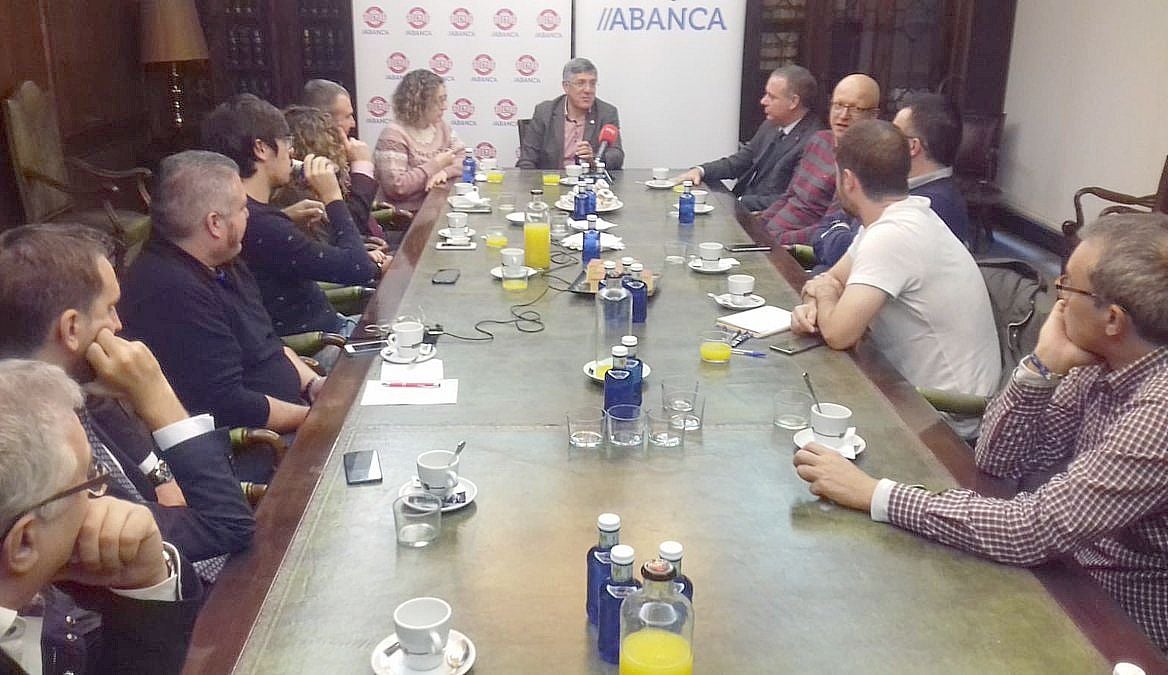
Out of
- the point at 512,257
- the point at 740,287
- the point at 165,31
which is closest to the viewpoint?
the point at 740,287

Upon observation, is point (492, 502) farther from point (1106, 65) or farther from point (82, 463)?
point (1106, 65)

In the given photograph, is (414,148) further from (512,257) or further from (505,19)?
(512,257)

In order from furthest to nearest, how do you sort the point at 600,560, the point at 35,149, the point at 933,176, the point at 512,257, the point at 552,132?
the point at 552,132 < the point at 35,149 < the point at 933,176 < the point at 512,257 < the point at 600,560

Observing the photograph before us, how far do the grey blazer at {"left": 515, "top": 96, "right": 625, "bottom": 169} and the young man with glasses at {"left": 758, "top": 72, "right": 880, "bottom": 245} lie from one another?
1335 mm

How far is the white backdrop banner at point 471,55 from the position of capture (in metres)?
6.11

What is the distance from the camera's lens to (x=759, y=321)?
2584 mm

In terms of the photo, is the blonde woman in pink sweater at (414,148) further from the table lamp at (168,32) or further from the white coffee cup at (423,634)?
the white coffee cup at (423,634)

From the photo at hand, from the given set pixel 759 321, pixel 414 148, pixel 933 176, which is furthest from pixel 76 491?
pixel 414 148

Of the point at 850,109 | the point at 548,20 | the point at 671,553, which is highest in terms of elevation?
the point at 548,20

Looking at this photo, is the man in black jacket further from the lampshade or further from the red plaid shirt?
the lampshade

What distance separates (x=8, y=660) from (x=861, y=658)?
101cm

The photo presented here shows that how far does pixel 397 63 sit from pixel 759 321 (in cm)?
426

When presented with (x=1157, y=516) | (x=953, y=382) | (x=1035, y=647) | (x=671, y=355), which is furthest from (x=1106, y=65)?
(x=1035, y=647)

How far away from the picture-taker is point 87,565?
1.32 meters
